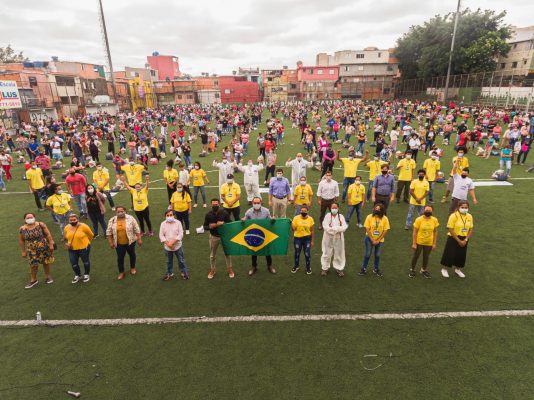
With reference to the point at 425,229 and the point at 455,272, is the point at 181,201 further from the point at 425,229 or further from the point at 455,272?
the point at 455,272

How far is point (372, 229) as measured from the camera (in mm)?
7168

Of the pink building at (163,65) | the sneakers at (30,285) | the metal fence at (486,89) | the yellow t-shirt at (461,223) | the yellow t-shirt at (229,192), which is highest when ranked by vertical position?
the pink building at (163,65)

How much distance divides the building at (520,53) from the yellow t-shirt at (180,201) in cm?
5674

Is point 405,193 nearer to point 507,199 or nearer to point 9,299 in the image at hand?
point 507,199

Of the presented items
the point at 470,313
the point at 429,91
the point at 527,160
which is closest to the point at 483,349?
the point at 470,313

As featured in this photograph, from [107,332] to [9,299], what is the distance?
A: 3033mm

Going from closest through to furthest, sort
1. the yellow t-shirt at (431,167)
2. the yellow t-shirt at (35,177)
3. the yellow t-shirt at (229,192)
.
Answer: the yellow t-shirt at (229,192) < the yellow t-shirt at (431,167) < the yellow t-shirt at (35,177)

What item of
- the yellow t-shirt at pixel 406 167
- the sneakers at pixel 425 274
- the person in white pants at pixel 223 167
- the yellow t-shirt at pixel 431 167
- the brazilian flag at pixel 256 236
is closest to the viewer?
the brazilian flag at pixel 256 236

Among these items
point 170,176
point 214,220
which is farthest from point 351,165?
point 170,176

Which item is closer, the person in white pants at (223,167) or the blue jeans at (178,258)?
the blue jeans at (178,258)

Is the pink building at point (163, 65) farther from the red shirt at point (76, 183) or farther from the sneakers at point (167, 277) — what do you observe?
the sneakers at point (167, 277)

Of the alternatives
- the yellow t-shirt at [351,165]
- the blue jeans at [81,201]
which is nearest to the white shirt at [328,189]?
the yellow t-shirt at [351,165]

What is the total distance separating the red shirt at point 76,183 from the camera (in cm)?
1056

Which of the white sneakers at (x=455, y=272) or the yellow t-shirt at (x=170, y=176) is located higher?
the yellow t-shirt at (x=170, y=176)
